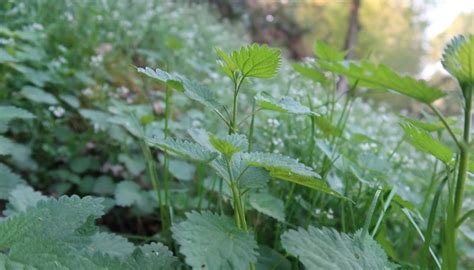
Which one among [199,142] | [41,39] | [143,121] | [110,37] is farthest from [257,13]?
[199,142]

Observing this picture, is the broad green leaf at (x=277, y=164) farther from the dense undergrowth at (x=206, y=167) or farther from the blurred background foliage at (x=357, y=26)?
the blurred background foliage at (x=357, y=26)

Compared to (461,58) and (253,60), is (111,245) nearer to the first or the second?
(253,60)

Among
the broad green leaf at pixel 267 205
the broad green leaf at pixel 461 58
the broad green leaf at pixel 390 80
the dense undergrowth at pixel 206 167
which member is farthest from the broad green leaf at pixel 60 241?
the broad green leaf at pixel 461 58

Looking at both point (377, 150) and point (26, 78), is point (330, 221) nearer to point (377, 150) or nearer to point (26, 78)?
point (377, 150)

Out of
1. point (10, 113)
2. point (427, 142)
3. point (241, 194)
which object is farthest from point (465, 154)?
point (10, 113)

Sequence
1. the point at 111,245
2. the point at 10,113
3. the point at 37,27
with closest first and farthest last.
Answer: the point at 111,245, the point at 10,113, the point at 37,27

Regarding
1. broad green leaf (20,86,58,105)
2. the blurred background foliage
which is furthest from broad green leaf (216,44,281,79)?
the blurred background foliage

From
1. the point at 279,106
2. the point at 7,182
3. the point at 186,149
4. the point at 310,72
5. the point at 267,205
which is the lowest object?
the point at 7,182
